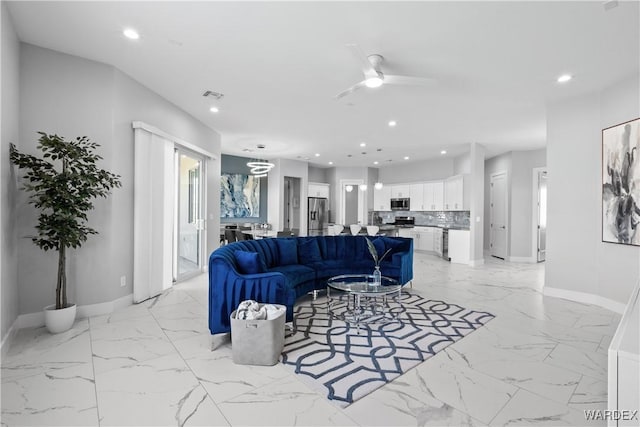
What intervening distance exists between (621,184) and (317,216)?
8.22 metres

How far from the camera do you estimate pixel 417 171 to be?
10734mm

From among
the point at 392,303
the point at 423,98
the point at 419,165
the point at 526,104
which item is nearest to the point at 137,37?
the point at 423,98

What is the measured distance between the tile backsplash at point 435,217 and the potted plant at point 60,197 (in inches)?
349

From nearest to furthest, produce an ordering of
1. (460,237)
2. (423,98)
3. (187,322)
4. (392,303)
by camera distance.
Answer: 1. (187,322)
2. (392,303)
3. (423,98)
4. (460,237)

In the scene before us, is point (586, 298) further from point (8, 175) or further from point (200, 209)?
point (8, 175)

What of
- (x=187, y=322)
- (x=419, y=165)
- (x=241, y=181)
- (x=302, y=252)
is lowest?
(x=187, y=322)

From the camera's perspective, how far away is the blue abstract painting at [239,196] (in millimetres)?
9203

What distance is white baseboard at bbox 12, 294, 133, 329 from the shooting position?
11.3 feet

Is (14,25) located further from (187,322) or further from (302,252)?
(302,252)

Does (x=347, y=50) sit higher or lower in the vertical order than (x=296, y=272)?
higher

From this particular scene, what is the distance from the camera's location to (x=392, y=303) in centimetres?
451

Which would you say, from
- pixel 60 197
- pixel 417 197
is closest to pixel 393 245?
pixel 60 197

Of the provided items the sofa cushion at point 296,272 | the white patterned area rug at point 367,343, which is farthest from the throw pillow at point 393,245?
the sofa cushion at point 296,272

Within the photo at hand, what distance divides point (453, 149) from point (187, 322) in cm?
769
